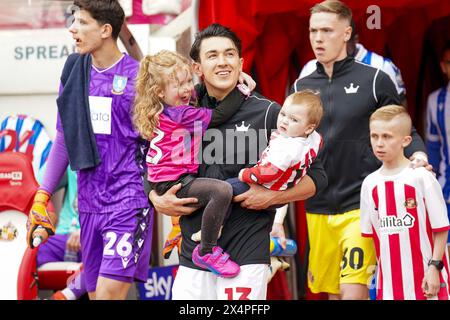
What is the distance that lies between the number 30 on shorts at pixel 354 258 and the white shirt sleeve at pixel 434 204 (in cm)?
59

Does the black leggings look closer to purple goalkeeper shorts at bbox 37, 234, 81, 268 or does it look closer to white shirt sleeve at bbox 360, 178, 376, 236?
white shirt sleeve at bbox 360, 178, 376, 236

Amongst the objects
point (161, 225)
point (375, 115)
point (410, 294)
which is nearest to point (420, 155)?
Result: point (375, 115)

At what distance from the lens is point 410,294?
5348mm

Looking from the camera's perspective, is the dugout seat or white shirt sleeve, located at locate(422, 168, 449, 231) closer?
white shirt sleeve, located at locate(422, 168, 449, 231)

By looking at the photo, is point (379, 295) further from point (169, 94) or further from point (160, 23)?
point (160, 23)

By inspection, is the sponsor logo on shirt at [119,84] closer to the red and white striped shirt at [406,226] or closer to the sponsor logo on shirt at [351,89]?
the sponsor logo on shirt at [351,89]

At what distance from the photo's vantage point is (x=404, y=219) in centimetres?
536

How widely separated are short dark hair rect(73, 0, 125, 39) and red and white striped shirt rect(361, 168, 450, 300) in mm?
1519

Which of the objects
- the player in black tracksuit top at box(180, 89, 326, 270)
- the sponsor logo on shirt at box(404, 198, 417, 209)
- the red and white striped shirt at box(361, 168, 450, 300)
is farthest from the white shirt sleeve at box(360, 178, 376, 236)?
the player in black tracksuit top at box(180, 89, 326, 270)

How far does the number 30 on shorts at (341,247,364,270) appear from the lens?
5750 mm

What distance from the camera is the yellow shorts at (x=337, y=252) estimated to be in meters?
5.76

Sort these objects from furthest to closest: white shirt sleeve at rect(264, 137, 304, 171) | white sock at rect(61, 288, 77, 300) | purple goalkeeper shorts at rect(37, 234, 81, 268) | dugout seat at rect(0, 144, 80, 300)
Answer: purple goalkeeper shorts at rect(37, 234, 81, 268) < dugout seat at rect(0, 144, 80, 300) < white sock at rect(61, 288, 77, 300) < white shirt sleeve at rect(264, 137, 304, 171)

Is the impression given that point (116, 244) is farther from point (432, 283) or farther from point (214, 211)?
point (432, 283)

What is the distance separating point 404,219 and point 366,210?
0.23 m
